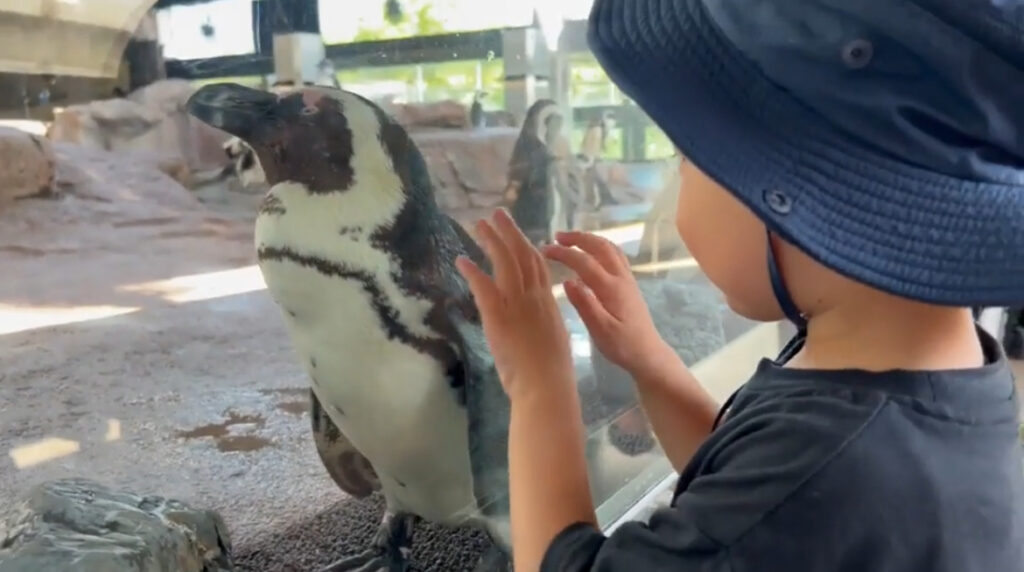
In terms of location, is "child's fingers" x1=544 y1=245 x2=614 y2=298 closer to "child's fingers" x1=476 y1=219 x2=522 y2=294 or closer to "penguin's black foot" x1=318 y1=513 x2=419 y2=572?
"child's fingers" x1=476 y1=219 x2=522 y2=294

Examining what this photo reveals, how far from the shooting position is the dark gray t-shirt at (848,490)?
38 cm

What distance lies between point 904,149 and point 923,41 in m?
0.04

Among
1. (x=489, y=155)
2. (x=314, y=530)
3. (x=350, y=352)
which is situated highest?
(x=489, y=155)

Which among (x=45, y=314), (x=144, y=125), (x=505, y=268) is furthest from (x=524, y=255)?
(x=45, y=314)

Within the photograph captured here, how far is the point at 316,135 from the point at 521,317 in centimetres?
17

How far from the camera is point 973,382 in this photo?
1.39 feet

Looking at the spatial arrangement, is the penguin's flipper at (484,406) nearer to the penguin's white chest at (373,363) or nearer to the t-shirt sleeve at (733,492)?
the penguin's white chest at (373,363)

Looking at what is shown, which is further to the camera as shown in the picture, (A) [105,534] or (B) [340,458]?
(B) [340,458]

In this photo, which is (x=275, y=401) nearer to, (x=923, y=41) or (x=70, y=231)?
(x=70, y=231)

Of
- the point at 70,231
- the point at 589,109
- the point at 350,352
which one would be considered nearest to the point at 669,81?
the point at 350,352

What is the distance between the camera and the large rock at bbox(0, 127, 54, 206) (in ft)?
1.82

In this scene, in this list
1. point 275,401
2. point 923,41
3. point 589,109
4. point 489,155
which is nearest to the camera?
point 923,41

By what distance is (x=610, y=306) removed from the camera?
60cm

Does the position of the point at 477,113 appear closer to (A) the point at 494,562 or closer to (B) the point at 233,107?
(B) the point at 233,107
